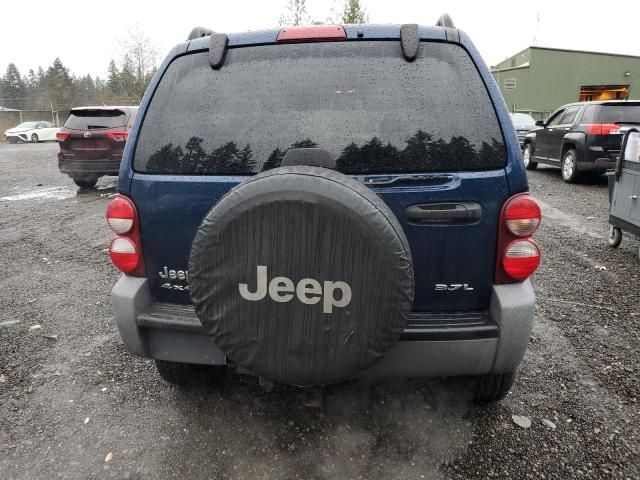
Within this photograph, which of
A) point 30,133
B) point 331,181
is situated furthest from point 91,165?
point 30,133

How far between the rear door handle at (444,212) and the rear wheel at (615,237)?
15.2 ft

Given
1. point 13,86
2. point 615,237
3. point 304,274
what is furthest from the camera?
point 13,86

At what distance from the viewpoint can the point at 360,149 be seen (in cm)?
207

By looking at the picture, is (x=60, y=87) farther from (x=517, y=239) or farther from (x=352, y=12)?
(x=517, y=239)

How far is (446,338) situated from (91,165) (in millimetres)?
9845

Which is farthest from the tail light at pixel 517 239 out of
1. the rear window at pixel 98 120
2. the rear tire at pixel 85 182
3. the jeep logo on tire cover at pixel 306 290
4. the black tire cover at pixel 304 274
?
the rear tire at pixel 85 182

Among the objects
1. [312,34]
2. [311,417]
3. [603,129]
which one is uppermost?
[312,34]

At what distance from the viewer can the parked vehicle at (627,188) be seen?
16.3ft

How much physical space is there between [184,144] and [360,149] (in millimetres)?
838

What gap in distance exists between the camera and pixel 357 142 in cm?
208

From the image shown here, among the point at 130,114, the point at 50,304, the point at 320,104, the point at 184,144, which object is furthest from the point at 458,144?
the point at 130,114

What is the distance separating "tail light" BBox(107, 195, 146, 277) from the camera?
2250 millimetres

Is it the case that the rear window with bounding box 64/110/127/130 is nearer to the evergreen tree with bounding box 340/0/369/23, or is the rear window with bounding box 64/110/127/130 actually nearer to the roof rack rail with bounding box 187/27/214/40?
the roof rack rail with bounding box 187/27/214/40

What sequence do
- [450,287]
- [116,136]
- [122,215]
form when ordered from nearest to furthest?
[450,287]
[122,215]
[116,136]
